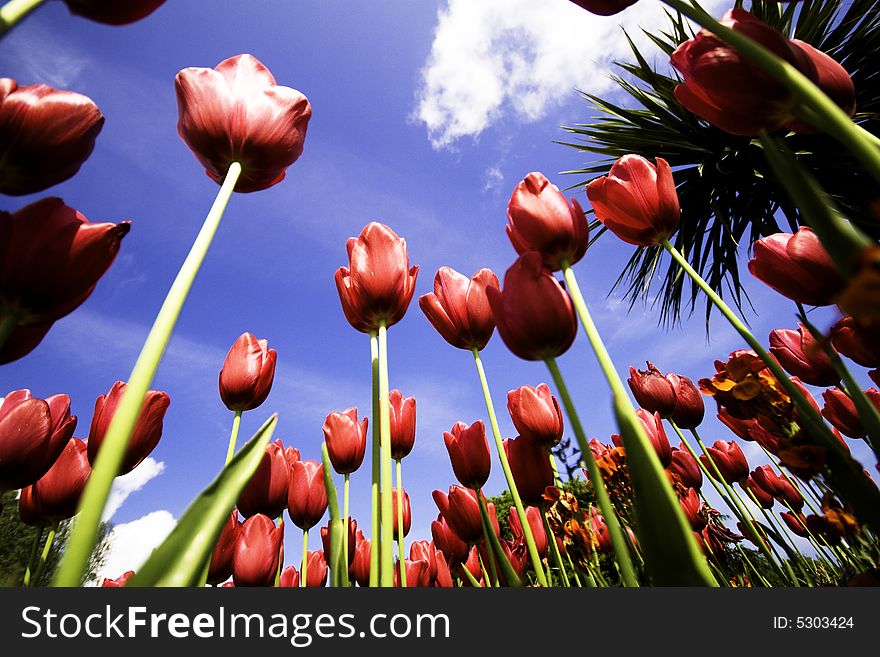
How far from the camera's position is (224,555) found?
107 cm

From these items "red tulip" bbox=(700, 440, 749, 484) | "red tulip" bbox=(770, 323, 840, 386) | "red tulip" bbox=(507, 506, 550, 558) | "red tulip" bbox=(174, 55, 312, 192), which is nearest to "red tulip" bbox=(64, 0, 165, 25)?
"red tulip" bbox=(174, 55, 312, 192)

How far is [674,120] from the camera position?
595cm

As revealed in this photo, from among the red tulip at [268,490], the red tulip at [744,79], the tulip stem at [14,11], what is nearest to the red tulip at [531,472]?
the red tulip at [268,490]

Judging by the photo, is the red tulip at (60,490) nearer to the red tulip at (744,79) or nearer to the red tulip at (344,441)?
the red tulip at (344,441)

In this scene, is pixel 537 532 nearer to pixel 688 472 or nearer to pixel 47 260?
pixel 688 472

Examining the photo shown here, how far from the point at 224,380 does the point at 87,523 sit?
78cm

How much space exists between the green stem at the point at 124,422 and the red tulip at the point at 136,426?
0.50 metres

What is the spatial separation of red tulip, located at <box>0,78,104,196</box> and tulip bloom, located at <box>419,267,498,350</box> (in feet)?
2.31

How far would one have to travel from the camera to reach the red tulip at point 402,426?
1275 millimetres

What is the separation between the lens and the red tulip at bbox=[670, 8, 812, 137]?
453 millimetres

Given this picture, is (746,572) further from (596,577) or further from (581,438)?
(581,438)

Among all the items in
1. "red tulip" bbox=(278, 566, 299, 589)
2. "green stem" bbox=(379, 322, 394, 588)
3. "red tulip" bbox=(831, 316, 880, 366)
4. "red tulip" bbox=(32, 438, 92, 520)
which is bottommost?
"green stem" bbox=(379, 322, 394, 588)

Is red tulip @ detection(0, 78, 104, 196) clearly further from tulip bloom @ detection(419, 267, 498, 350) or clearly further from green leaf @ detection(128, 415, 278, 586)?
tulip bloom @ detection(419, 267, 498, 350)

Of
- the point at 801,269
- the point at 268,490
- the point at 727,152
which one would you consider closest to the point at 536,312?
the point at 801,269
